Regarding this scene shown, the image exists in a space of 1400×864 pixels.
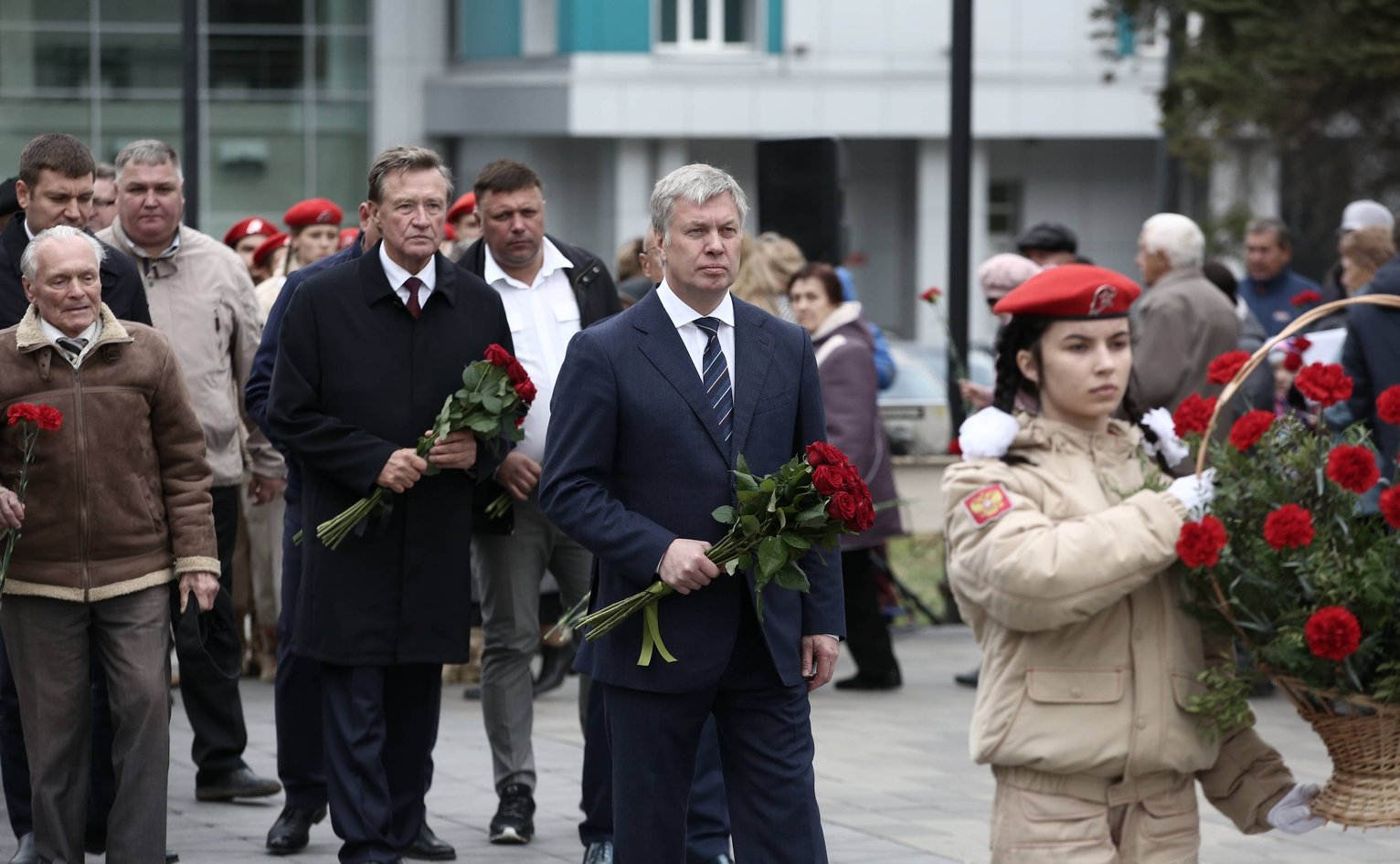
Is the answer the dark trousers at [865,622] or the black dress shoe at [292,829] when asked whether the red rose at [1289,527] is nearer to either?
the black dress shoe at [292,829]

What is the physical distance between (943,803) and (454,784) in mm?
1874

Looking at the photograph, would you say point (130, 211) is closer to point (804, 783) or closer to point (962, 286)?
point (804, 783)

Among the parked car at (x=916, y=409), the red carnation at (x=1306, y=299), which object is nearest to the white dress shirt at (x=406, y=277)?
the red carnation at (x=1306, y=299)

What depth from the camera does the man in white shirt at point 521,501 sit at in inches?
283

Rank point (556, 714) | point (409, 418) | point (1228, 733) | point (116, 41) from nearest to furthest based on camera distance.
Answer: point (1228, 733) → point (409, 418) → point (556, 714) → point (116, 41)

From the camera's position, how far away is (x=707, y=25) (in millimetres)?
40562

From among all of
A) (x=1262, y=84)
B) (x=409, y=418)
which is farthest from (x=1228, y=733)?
(x=1262, y=84)

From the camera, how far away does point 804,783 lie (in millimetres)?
5039

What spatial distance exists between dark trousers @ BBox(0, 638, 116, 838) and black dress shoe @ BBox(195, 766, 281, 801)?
890 mm

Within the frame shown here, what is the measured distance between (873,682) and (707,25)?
3129cm

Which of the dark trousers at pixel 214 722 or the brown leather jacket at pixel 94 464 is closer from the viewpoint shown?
the brown leather jacket at pixel 94 464

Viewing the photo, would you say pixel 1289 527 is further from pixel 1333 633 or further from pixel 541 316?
pixel 541 316

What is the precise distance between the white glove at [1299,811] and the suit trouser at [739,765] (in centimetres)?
108

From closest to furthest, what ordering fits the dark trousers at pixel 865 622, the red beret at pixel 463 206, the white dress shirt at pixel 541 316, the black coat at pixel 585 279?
the white dress shirt at pixel 541 316 → the black coat at pixel 585 279 → the dark trousers at pixel 865 622 → the red beret at pixel 463 206
